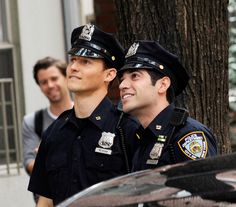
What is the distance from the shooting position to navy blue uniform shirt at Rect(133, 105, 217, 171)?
169 inches

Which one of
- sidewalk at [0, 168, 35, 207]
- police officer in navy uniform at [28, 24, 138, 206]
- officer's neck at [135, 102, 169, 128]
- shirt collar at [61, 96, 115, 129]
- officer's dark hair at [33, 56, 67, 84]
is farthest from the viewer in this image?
sidewalk at [0, 168, 35, 207]

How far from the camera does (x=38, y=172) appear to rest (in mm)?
5039

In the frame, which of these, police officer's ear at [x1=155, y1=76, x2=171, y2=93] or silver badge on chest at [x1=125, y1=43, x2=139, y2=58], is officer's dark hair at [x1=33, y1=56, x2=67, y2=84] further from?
police officer's ear at [x1=155, y1=76, x2=171, y2=93]

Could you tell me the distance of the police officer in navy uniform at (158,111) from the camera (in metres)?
4.34

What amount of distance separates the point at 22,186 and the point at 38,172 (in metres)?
3.83

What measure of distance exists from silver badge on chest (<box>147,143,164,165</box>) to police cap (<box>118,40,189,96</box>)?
40 cm

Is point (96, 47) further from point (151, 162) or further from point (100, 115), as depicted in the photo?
point (151, 162)

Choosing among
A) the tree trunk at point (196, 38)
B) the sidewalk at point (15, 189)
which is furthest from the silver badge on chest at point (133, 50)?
the sidewalk at point (15, 189)

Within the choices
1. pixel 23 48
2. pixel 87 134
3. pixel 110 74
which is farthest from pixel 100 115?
pixel 23 48

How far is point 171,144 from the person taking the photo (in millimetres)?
4355

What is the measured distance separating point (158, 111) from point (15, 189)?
14.7 feet

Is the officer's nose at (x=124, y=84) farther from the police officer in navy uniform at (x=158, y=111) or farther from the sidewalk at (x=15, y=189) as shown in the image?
the sidewalk at (x=15, y=189)

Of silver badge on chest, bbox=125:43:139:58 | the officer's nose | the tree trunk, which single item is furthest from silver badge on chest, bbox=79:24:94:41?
the tree trunk

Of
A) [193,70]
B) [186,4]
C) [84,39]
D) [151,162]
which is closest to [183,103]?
[193,70]
